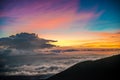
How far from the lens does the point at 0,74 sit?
4.15m

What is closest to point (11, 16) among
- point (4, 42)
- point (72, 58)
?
point (4, 42)

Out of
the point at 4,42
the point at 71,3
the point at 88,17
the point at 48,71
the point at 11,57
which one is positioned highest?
the point at 71,3

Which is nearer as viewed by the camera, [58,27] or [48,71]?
[48,71]

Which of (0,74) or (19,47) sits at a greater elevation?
(19,47)

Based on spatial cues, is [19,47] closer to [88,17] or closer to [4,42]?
[4,42]

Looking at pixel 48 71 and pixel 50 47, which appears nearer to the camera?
pixel 48 71

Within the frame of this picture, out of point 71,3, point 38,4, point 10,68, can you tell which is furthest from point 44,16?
point 10,68

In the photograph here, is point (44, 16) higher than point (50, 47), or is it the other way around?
point (44, 16)

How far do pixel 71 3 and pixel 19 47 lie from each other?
4.45 ft

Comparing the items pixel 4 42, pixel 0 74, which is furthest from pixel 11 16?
pixel 0 74

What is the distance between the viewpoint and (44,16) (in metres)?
4.17

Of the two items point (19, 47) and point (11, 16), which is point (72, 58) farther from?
point (11, 16)

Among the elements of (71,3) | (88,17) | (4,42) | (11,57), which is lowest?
(11,57)

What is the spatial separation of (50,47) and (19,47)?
24.4 inches
